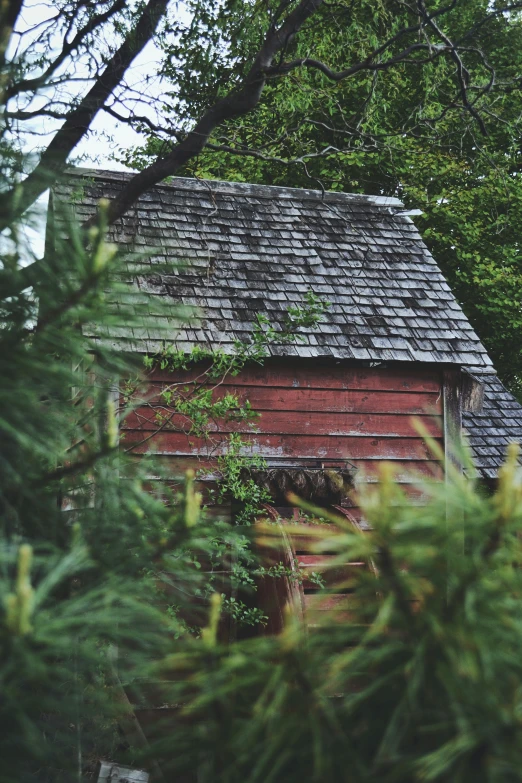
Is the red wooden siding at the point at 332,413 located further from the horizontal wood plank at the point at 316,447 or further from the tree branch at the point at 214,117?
the tree branch at the point at 214,117

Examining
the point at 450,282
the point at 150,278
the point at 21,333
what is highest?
the point at 450,282

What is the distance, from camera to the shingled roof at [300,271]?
27.0ft

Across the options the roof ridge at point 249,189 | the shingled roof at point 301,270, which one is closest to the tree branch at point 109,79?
the shingled roof at point 301,270

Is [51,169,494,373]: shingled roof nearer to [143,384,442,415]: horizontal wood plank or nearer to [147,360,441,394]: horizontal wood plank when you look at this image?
[147,360,441,394]: horizontal wood plank

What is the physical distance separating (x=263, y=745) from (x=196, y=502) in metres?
0.49

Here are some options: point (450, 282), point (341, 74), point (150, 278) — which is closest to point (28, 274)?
point (341, 74)

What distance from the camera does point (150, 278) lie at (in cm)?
794

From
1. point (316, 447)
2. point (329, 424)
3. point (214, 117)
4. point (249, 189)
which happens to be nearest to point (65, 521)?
point (214, 117)

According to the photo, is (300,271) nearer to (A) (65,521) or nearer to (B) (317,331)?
(B) (317,331)

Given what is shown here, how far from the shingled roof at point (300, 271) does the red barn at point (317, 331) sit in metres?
0.02

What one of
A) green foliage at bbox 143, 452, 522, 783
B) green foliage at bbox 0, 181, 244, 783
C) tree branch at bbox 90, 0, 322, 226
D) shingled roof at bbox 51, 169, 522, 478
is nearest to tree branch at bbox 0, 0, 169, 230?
tree branch at bbox 90, 0, 322, 226

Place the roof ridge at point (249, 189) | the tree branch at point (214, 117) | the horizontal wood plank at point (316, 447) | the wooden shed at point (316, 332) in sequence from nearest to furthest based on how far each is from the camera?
the tree branch at point (214, 117), the horizontal wood plank at point (316, 447), the wooden shed at point (316, 332), the roof ridge at point (249, 189)

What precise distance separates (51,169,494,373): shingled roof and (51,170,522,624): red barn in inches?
0.7

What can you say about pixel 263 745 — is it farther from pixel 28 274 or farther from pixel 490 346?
pixel 490 346
